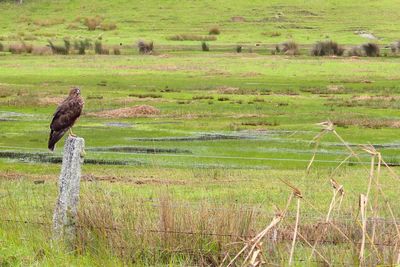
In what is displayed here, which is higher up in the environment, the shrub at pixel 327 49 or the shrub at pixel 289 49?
the shrub at pixel 327 49

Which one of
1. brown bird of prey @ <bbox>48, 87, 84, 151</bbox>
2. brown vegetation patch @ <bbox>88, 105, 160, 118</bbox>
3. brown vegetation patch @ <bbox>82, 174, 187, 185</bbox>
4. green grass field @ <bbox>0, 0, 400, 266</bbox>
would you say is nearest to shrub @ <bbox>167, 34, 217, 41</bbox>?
green grass field @ <bbox>0, 0, 400, 266</bbox>

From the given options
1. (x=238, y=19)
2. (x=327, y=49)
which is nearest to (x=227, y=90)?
(x=327, y=49)

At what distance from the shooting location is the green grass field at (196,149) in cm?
1004

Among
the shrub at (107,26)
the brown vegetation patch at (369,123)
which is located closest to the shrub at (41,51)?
the shrub at (107,26)

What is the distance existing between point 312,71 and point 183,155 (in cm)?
2812

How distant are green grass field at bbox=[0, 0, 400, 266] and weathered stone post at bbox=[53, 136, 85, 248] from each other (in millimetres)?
170

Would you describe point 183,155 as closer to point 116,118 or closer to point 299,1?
point 116,118

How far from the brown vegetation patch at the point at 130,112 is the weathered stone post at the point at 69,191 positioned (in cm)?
2104

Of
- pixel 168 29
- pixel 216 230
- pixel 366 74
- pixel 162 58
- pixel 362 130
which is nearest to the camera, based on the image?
pixel 216 230

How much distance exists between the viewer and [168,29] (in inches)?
3501

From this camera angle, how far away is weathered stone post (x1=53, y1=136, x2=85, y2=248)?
9.55 meters

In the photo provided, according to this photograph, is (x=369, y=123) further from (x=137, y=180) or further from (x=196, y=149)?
(x=137, y=180)

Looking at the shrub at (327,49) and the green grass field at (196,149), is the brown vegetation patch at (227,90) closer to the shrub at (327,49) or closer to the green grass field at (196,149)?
the green grass field at (196,149)

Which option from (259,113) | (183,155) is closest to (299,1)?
(259,113)
